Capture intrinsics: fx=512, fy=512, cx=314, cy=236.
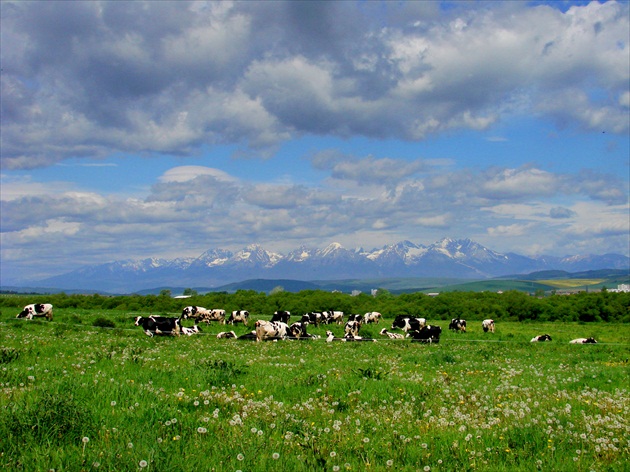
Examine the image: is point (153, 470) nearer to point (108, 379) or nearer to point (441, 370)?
point (108, 379)

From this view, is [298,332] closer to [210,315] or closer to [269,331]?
[269,331]

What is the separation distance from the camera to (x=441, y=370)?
1830 cm

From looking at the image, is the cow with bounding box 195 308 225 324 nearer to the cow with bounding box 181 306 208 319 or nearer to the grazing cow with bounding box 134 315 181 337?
the cow with bounding box 181 306 208 319

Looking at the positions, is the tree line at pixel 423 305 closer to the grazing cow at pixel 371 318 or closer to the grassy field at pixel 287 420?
the grazing cow at pixel 371 318

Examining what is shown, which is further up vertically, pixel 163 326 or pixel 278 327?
pixel 163 326

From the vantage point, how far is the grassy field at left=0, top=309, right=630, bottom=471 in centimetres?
660

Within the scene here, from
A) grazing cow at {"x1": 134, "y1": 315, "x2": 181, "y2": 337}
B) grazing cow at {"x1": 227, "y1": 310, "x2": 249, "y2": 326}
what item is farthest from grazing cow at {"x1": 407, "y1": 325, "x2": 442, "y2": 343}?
grazing cow at {"x1": 227, "y1": 310, "x2": 249, "y2": 326}

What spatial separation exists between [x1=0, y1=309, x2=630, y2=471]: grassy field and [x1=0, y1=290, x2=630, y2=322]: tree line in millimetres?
60219

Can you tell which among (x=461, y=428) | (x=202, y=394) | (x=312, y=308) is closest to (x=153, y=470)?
(x=202, y=394)

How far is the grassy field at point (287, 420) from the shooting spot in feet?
21.6

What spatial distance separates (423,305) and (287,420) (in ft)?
235

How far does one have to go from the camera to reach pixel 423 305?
77812 millimetres

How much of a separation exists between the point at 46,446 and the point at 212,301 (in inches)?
3012

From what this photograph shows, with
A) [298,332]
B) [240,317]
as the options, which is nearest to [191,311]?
[240,317]
